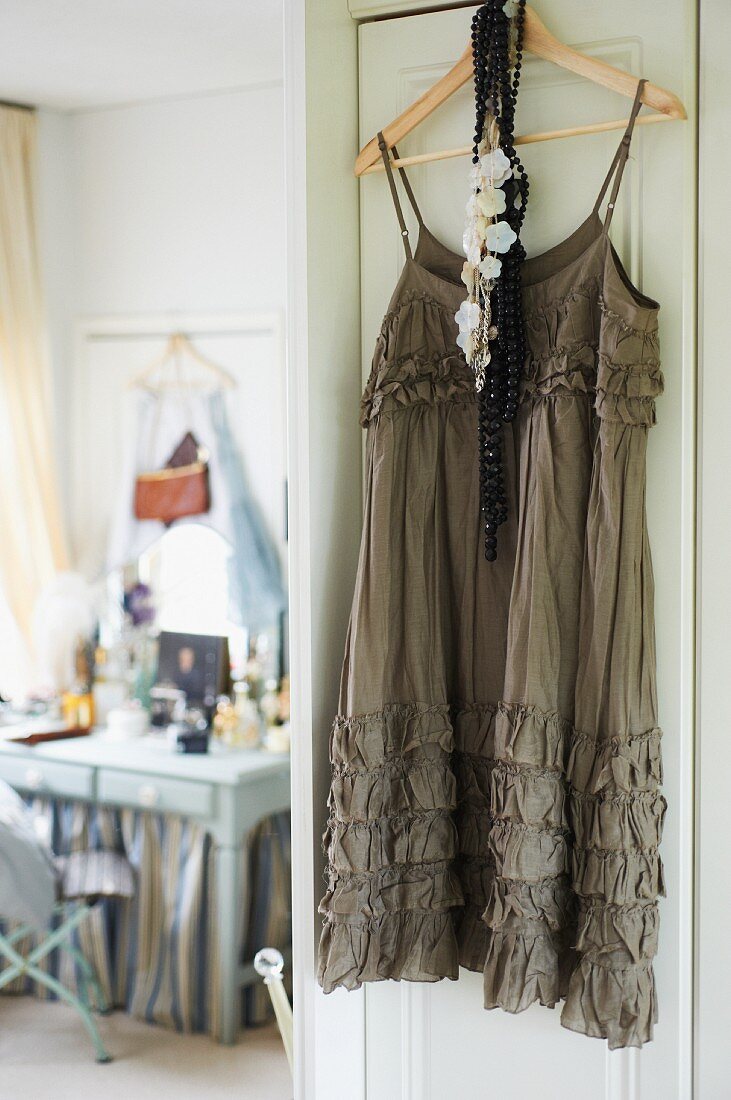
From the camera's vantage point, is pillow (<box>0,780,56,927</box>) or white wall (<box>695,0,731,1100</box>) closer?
white wall (<box>695,0,731,1100</box>)

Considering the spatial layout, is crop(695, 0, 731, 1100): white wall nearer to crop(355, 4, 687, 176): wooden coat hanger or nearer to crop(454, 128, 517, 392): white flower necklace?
crop(355, 4, 687, 176): wooden coat hanger

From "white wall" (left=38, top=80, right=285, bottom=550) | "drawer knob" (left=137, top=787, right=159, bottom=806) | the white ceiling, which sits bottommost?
"drawer knob" (left=137, top=787, right=159, bottom=806)

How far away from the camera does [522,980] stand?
133cm

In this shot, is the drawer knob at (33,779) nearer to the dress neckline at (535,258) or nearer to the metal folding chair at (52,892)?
the metal folding chair at (52,892)

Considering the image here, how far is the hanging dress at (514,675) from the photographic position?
51.2 inches

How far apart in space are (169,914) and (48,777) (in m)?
0.51

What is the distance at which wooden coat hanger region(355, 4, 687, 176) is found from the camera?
130 cm

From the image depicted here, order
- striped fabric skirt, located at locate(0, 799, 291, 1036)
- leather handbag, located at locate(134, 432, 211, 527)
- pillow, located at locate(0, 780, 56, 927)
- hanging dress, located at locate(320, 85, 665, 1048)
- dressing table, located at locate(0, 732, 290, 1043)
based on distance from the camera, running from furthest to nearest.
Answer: leather handbag, located at locate(134, 432, 211, 527), striped fabric skirt, located at locate(0, 799, 291, 1036), dressing table, located at locate(0, 732, 290, 1043), pillow, located at locate(0, 780, 56, 927), hanging dress, located at locate(320, 85, 665, 1048)

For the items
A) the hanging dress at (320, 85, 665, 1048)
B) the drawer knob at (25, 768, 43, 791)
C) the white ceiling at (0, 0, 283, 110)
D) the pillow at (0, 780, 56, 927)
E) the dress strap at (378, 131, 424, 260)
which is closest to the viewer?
the hanging dress at (320, 85, 665, 1048)

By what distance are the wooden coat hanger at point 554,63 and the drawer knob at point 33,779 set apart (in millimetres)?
2014

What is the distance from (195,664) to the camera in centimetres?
298

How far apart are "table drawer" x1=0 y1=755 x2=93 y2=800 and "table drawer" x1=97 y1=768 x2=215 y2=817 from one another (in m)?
0.06

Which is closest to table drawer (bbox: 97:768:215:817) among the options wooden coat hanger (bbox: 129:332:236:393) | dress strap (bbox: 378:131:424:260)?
wooden coat hanger (bbox: 129:332:236:393)

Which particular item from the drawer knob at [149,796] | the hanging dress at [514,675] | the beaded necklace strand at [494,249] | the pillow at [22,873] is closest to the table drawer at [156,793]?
the drawer knob at [149,796]
